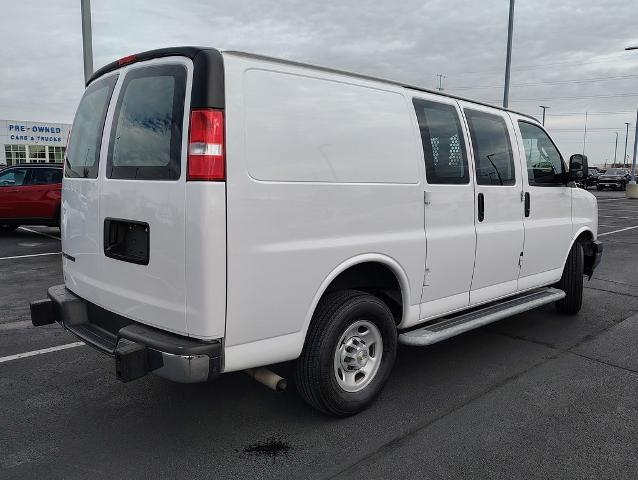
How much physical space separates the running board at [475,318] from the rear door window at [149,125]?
2056mm

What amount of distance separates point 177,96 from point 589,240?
5008 millimetres

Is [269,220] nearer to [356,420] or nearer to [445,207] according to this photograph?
[356,420]

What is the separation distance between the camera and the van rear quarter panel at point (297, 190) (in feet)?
9.12

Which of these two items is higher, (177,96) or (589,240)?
(177,96)

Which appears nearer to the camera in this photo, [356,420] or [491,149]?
[356,420]

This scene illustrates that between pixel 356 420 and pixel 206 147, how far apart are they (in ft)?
6.50

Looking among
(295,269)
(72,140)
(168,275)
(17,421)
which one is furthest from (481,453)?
(72,140)

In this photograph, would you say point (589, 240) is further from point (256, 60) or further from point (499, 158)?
point (256, 60)

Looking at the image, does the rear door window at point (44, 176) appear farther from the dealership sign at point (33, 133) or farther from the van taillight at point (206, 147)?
the dealership sign at point (33, 133)

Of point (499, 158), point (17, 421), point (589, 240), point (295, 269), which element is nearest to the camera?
point (295, 269)

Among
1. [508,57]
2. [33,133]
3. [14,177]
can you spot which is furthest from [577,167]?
[33,133]

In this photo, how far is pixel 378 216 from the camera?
136 inches

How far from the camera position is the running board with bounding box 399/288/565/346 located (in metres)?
3.80

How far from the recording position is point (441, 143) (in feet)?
13.1
